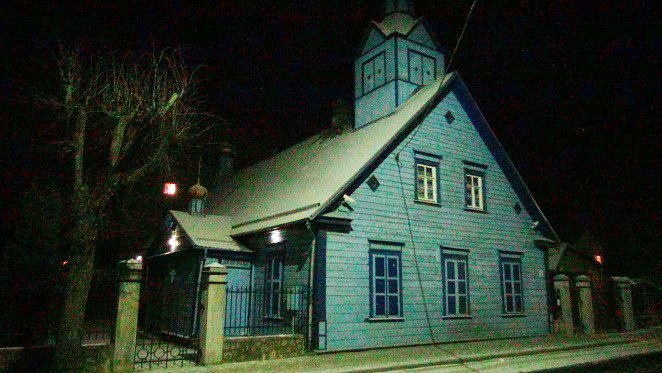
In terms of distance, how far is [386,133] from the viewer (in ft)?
50.0

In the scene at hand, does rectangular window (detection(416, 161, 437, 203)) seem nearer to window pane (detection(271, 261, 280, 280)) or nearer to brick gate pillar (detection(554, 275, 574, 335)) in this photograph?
window pane (detection(271, 261, 280, 280))

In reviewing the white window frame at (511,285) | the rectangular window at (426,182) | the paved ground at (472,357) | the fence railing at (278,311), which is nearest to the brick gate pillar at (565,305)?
the paved ground at (472,357)

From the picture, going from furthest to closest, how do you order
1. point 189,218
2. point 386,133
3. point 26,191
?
point 26,191 → point 189,218 → point 386,133

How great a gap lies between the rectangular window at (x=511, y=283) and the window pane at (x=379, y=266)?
17.5ft

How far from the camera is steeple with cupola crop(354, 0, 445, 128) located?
18453 mm

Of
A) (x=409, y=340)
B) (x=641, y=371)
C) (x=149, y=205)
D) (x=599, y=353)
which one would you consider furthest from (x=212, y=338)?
(x=149, y=205)

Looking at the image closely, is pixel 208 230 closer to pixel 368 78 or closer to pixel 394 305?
pixel 394 305

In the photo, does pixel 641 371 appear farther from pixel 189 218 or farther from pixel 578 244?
pixel 578 244

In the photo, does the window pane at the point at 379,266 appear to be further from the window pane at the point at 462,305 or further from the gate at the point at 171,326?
the gate at the point at 171,326

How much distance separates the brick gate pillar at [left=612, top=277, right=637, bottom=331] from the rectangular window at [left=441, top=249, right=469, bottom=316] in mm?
8048

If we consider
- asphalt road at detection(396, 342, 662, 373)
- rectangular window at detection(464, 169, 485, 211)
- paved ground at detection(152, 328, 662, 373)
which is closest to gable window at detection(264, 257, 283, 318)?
paved ground at detection(152, 328, 662, 373)

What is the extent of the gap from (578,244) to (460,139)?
22211 millimetres

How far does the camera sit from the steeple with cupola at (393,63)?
60.5ft

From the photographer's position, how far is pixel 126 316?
923 cm
